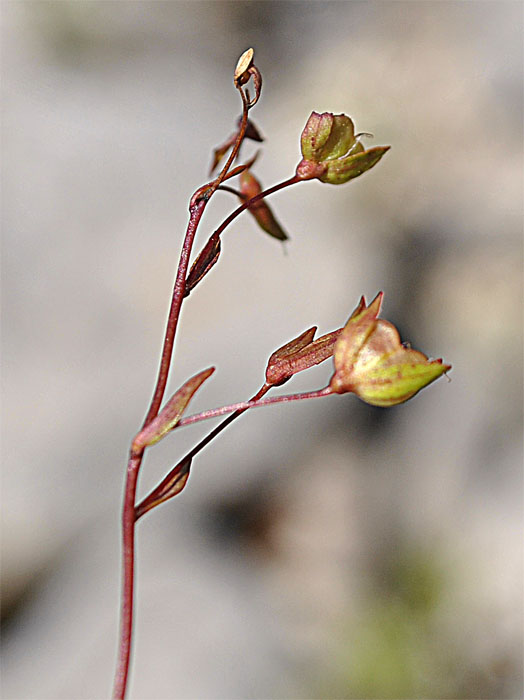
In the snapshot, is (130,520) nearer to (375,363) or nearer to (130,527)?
(130,527)

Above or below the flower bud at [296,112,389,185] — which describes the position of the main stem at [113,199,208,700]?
below

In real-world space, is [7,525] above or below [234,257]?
below

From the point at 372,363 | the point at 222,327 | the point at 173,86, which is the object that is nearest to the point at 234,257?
the point at 222,327

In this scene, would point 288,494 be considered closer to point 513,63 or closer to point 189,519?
point 189,519

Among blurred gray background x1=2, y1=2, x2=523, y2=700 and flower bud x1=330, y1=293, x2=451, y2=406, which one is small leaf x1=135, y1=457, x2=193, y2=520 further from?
blurred gray background x1=2, y1=2, x2=523, y2=700

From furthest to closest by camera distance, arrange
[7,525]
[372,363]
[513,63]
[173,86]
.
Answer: [513,63], [173,86], [7,525], [372,363]

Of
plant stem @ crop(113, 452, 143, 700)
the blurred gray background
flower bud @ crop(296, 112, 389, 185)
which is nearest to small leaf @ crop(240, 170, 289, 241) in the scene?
flower bud @ crop(296, 112, 389, 185)

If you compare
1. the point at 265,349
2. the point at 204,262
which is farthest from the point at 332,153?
the point at 265,349
